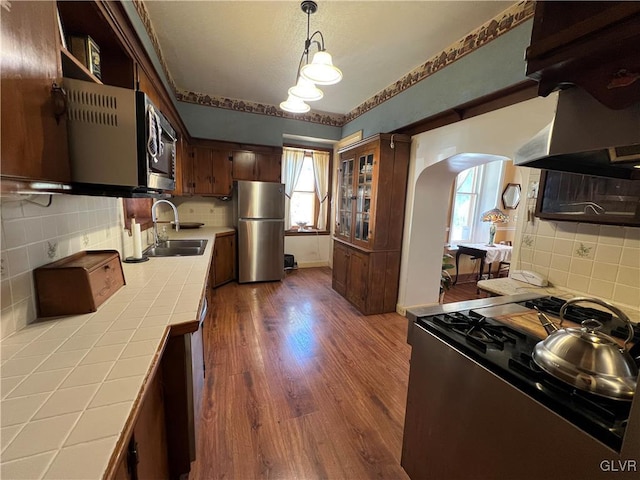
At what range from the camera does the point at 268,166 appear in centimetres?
435

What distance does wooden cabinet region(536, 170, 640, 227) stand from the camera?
1.47 meters

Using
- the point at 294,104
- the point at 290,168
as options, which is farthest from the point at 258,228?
the point at 294,104

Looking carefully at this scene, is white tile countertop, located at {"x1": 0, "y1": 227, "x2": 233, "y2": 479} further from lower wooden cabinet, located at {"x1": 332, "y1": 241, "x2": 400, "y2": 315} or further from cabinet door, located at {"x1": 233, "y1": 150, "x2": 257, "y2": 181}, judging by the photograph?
cabinet door, located at {"x1": 233, "y1": 150, "x2": 257, "y2": 181}

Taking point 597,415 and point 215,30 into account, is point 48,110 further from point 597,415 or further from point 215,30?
point 215,30

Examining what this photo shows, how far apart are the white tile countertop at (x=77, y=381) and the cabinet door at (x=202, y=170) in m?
3.07

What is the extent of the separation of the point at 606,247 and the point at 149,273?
284 centimetres

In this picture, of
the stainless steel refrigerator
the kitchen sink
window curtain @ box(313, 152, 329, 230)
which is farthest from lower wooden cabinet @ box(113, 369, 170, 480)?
window curtain @ box(313, 152, 329, 230)

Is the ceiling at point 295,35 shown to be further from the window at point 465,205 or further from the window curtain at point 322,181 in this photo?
the window at point 465,205

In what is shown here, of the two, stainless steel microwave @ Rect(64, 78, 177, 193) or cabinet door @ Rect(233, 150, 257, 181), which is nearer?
stainless steel microwave @ Rect(64, 78, 177, 193)

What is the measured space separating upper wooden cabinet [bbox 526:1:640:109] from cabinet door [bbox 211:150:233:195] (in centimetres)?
401

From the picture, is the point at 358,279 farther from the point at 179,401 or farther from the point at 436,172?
the point at 179,401

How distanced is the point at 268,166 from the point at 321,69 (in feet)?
8.92

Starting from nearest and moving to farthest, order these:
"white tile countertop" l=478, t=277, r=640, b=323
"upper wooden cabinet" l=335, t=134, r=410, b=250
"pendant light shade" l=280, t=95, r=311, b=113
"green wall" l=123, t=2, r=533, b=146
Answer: "white tile countertop" l=478, t=277, r=640, b=323 → "green wall" l=123, t=2, r=533, b=146 → "pendant light shade" l=280, t=95, r=311, b=113 → "upper wooden cabinet" l=335, t=134, r=410, b=250

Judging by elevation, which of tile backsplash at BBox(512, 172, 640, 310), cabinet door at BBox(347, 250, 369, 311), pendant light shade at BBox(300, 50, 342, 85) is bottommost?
cabinet door at BBox(347, 250, 369, 311)
